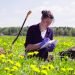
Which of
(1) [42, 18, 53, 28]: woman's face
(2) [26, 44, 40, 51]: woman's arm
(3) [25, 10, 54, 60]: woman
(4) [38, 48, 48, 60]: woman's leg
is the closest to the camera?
(1) [42, 18, 53, 28]: woman's face

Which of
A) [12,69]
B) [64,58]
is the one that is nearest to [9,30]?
[64,58]

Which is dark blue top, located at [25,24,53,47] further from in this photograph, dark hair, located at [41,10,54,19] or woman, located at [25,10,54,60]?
dark hair, located at [41,10,54,19]

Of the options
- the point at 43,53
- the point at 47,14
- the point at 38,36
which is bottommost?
the point at 43,53

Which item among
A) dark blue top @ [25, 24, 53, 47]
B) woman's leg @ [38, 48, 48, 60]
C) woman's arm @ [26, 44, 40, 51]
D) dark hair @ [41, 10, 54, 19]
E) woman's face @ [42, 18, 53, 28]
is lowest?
woman's leg @ [38, 48, 48, 60]

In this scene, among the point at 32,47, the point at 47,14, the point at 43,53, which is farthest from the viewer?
the point at 43,53

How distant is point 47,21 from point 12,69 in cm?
256

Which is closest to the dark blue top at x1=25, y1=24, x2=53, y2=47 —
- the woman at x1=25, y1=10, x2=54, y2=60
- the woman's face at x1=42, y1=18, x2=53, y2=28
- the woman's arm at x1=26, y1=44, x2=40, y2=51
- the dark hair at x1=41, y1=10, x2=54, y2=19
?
the woman at x1=25, y1=10, x2=54, y2=60

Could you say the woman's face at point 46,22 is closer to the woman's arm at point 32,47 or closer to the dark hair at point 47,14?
the dark hair at point 47,14

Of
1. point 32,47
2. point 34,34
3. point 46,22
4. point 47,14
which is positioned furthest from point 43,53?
point 47,14

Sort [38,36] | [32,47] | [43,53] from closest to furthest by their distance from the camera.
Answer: [32,47] → [43,53] → [38,36]

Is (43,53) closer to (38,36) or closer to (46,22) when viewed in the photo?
(38,36)

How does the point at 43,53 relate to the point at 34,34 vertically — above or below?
below

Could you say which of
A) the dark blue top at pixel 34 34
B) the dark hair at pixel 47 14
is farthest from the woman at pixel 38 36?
the dark hair at pixel 47 14

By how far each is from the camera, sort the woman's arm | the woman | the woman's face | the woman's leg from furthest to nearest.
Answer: the woman's leg
the woman
the woman's arm
the woman's face
